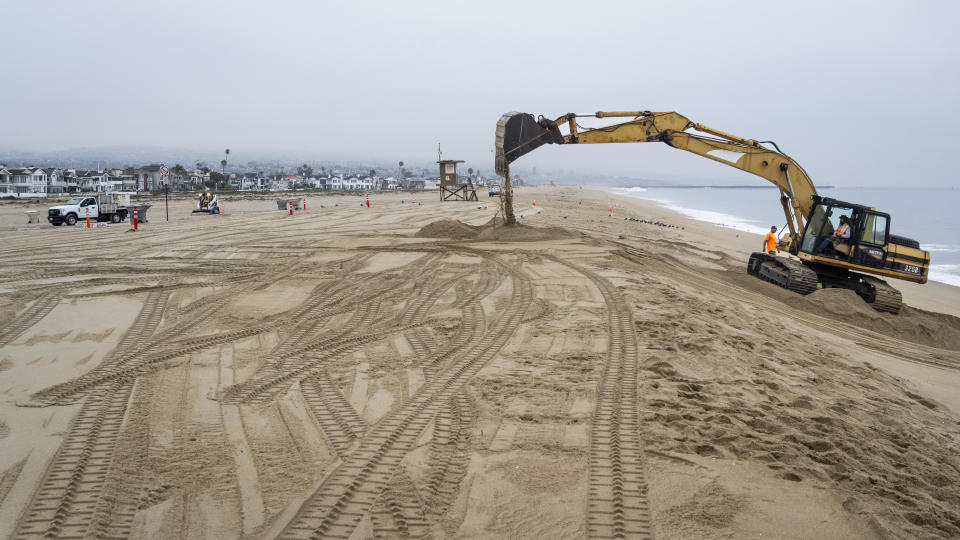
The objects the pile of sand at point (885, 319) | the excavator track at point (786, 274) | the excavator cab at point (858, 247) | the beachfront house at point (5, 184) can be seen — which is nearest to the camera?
the pile of sand at point (885, 319)

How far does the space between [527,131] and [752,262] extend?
679 cm

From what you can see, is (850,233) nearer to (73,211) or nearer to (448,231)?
(448,231)

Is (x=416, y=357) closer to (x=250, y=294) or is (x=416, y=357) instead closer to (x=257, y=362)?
(x=257, y=362)

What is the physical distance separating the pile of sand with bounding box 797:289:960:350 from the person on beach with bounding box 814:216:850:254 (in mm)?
1181

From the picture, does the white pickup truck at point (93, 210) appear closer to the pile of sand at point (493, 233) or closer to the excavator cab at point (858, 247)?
the pile of sand at point (493, 233)

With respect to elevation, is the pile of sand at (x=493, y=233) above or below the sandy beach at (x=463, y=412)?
above

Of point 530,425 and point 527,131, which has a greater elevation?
point 527,131

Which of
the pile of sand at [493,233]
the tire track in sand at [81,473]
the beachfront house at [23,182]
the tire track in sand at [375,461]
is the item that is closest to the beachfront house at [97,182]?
the beachfront house at [23,182]

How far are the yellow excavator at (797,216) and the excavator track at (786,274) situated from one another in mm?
19

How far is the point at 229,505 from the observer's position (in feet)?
12.8

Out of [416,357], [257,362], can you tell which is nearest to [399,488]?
→ [416,357]

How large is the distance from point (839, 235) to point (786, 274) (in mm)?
1334

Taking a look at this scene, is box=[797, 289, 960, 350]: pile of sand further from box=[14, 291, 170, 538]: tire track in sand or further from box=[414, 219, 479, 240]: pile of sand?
box=[14, 291, 170, 538]: tire track in sand

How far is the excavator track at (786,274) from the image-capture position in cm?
1259
